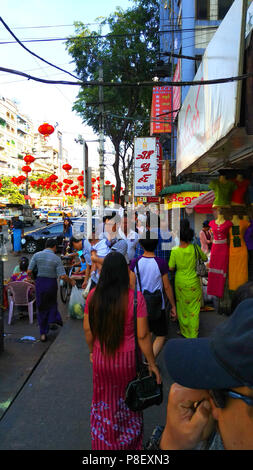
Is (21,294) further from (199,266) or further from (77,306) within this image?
(199,266)

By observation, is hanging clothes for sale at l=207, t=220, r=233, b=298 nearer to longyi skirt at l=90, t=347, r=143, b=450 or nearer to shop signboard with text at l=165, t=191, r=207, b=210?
longyi skirt at l=90, t=347, r=143, b=450

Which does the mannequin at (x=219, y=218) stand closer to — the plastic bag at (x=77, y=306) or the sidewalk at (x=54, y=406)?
the sidewalk at (x=54, y=406)

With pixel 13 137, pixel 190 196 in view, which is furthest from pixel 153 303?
pixel 13 137

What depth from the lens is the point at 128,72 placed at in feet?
70.1

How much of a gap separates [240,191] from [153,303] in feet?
5.37

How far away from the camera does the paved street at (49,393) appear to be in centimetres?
314

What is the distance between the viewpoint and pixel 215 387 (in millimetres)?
963

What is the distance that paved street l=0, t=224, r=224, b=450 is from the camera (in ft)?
10.3

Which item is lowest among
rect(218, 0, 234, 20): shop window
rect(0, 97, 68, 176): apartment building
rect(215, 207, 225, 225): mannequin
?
rect(215, 207, 225, 225): mannequin

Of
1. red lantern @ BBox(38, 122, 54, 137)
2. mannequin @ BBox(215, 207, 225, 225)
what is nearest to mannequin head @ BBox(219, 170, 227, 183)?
mannequin @ BBox(215, 207, 225, 225)

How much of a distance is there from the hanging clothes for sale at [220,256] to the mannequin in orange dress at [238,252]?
5 cm

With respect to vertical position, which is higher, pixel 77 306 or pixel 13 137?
pixel 13 137

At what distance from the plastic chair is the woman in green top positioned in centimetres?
313
